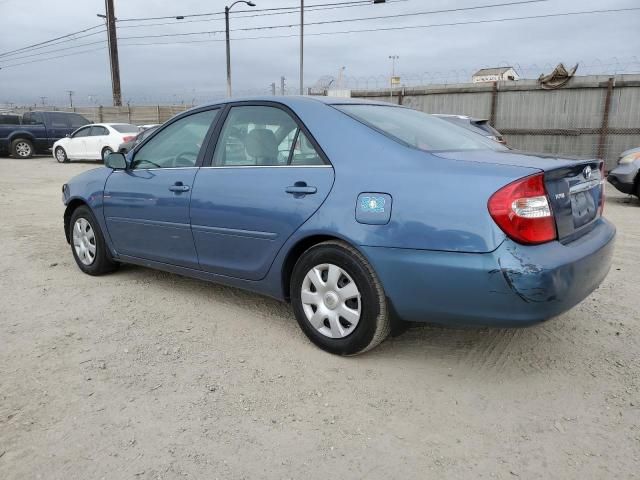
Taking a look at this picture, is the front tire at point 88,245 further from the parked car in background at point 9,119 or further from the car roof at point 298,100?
the parked car in background at point 9,119

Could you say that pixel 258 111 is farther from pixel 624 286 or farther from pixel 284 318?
pixel 624 286

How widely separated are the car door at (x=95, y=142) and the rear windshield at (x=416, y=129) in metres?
15.7

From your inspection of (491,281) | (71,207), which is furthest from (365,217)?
(71,207)

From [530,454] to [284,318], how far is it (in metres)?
2.00

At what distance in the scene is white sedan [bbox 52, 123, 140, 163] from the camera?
17.3 m

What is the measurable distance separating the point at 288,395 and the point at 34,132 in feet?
69.2

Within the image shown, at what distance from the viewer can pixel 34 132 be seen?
20.5m

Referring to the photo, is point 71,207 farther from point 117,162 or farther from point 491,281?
point 491,281

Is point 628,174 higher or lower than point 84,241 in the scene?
higher

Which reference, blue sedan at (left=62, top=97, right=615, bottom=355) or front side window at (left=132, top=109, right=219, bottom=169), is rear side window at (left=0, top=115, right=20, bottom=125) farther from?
blue sedan at (left=62, top=97, right=615, bottom=355)

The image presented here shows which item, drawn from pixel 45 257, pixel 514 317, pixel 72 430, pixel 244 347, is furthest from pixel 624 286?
pixel 45 257

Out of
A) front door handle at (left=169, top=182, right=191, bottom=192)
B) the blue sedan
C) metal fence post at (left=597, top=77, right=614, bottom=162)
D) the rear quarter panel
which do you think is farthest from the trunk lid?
metal fence post at (left=597, top=77, right=614, bottom=162)

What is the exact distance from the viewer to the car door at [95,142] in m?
17.5

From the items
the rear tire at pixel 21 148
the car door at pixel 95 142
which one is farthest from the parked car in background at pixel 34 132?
the car door at pixel 95 142
